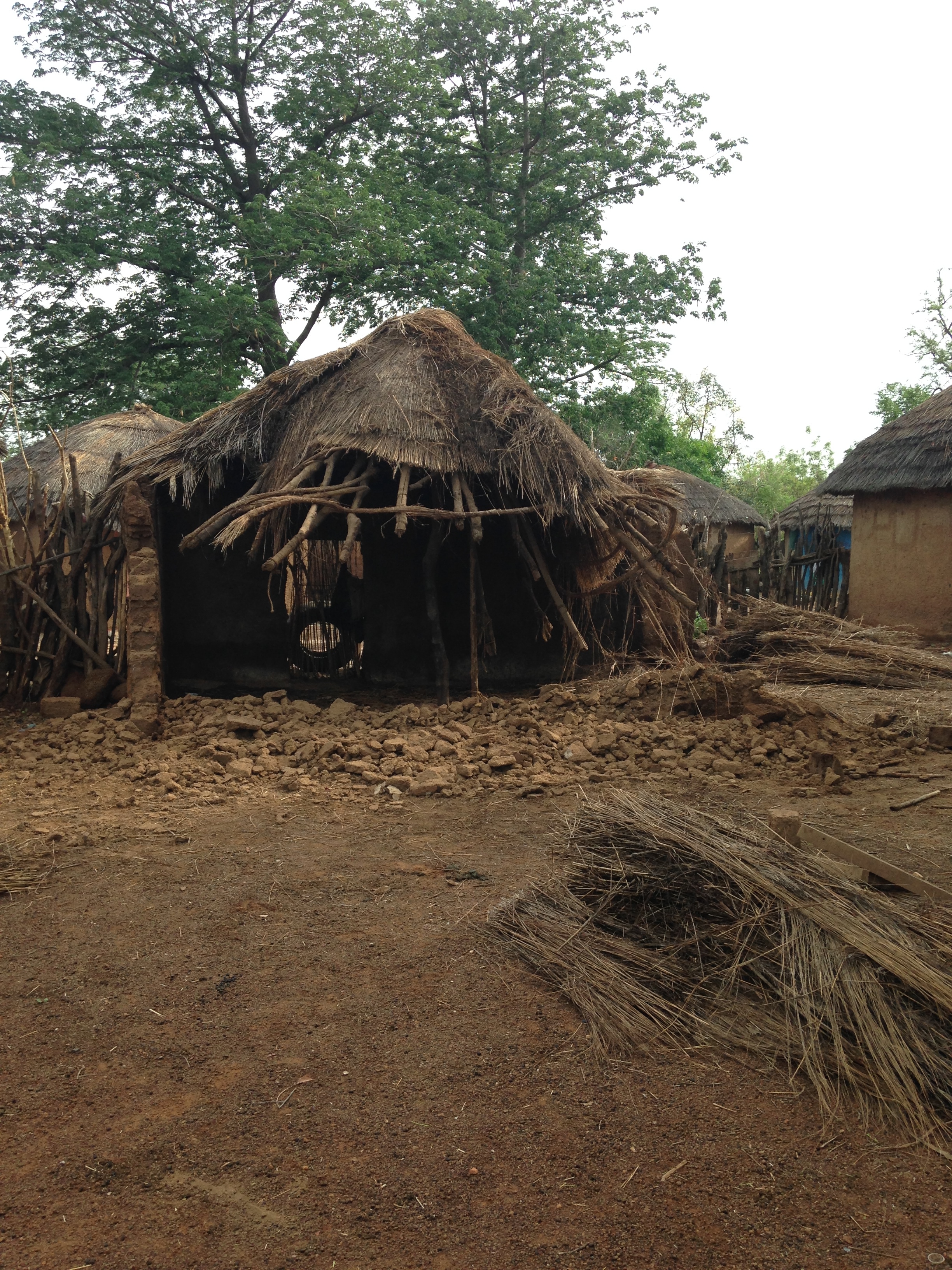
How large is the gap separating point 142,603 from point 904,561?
30.7 feet

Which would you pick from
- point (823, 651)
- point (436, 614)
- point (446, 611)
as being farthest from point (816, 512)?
point (436, 614)

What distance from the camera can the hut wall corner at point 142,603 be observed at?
755cm

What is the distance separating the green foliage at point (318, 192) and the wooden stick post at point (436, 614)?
10090mm

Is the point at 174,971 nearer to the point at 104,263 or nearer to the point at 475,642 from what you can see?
the point at 475,642

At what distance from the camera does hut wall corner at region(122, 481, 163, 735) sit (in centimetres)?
755

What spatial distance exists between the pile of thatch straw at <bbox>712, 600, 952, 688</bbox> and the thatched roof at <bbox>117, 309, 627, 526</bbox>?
209 centimetres

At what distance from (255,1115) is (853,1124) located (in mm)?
1530

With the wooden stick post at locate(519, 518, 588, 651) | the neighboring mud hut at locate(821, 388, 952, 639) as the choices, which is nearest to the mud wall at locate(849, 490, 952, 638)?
the neighboring mud hut at locate(821, 388, 952, 639)

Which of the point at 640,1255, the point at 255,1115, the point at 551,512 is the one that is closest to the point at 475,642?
the point at 551,512

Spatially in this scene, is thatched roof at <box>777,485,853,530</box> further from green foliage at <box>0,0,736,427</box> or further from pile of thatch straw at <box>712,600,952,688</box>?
pile of thatch straw at <box>712,600,952,688</box>

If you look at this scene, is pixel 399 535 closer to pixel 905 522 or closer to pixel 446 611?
pixel 446 611

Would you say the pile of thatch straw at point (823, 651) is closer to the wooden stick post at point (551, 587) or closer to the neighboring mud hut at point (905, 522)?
the wooden stick post at point (551, 587)

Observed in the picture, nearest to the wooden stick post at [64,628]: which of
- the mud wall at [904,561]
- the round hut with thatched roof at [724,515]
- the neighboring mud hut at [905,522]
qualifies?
the neighboring mud hut at [905,522]

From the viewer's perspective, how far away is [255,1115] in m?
2.55
